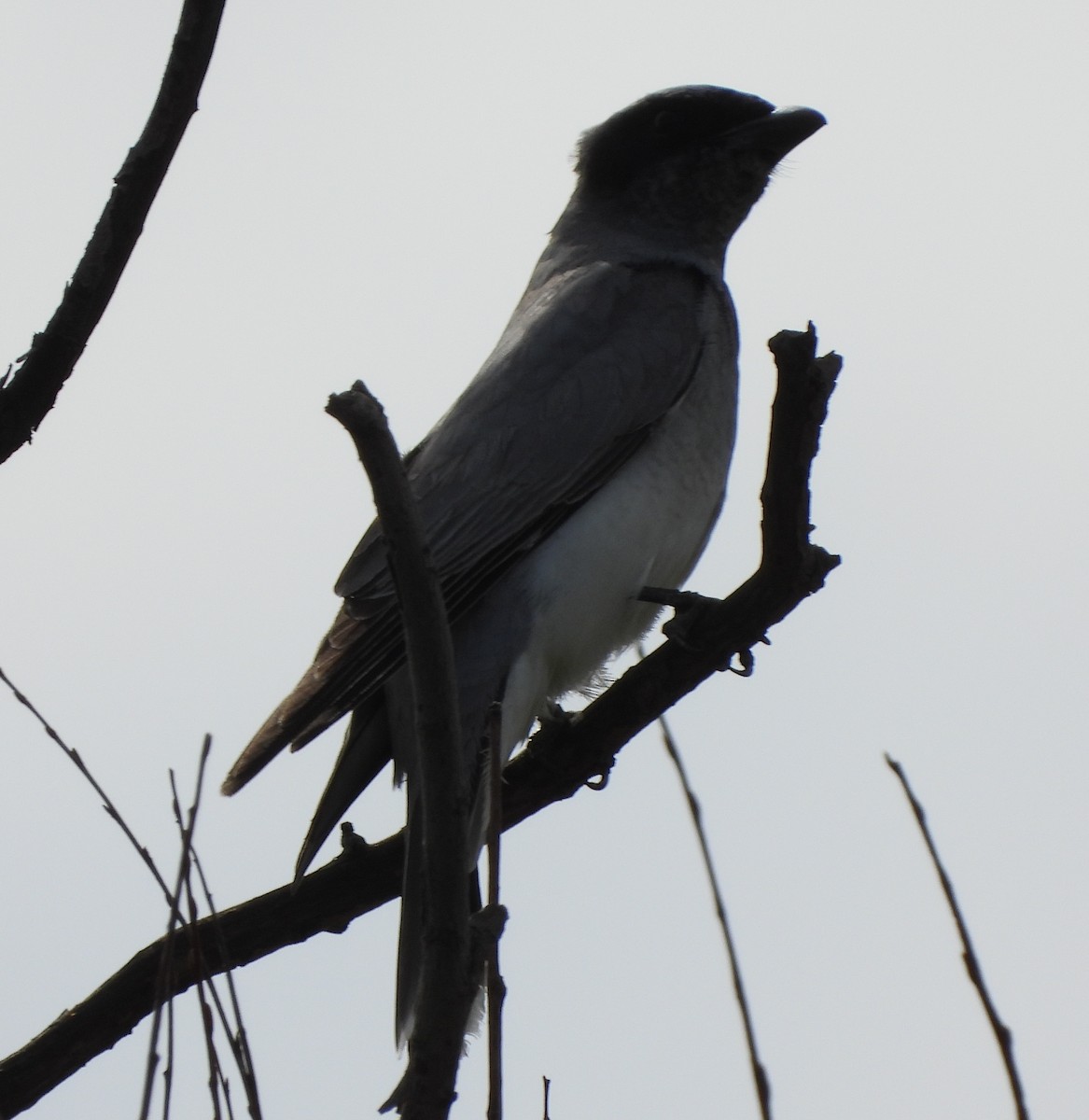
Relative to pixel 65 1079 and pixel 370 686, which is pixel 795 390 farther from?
pixel 65 1079

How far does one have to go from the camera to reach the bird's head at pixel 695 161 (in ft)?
22.0

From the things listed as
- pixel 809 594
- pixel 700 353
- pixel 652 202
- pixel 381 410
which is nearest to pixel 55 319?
pixel 381 410

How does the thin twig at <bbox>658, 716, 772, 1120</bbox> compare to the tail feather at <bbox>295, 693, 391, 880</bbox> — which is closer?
the thin twig at <bbox>658, 716, 772, 1120</bbox>

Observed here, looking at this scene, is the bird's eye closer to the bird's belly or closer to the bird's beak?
the bird's beak

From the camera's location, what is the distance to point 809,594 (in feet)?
13.0

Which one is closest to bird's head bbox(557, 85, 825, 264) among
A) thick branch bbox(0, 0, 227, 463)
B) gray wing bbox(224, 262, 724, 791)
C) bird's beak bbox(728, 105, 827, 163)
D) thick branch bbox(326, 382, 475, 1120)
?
bird's beak bbox(728, 105, 827, 163)

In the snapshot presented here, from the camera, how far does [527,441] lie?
5.37 meters

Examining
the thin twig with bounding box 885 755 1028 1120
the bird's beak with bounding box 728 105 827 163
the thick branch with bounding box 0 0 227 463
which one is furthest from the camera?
the bird's beak with bounding box 728 105 827 163

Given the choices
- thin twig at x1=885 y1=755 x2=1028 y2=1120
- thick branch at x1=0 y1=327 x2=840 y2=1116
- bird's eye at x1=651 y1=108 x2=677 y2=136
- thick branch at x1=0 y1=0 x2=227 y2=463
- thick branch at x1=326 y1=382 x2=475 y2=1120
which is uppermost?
bird's eye at x1=651 y1=108 x2=677 y2=136

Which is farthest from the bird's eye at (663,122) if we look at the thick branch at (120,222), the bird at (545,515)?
the thick branch at (120,222)

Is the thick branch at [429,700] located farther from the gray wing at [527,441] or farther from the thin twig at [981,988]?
the gray wing at [527,441]

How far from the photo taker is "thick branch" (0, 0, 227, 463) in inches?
136

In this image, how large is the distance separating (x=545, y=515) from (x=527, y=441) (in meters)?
0.33

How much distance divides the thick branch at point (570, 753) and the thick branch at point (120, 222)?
1233 mm
